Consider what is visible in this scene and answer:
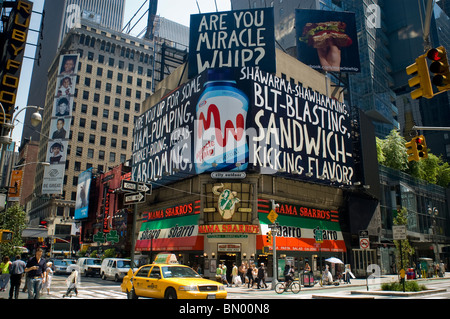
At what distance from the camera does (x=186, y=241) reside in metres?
35.2

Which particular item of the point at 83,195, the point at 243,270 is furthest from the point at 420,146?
the point at 83,195

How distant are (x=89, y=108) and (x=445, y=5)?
13998 cm

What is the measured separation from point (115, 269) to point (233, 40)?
27.3 m

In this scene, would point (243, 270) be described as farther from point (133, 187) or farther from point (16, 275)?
point (133, 187)

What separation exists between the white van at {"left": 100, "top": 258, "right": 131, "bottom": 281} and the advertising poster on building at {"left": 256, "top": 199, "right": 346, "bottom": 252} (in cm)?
1186

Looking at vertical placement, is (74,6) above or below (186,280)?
above

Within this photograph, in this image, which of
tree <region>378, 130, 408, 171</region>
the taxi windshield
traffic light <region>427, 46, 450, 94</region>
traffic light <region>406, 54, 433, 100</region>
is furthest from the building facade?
traffic light <region>427, 46, 450, 94</region>

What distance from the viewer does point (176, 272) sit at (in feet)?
50.7

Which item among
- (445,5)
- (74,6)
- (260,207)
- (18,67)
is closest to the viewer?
(18,67)

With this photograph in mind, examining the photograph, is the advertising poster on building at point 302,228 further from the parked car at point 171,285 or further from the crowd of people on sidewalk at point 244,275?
the parked car at point 171,285

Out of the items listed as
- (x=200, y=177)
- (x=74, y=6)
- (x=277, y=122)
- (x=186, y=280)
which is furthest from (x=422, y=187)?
(x=74, y=6)

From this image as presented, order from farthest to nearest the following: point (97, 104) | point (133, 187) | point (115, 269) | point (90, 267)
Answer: point (97, 104) < point (90, 267) < point (115, 269) < point (133, 187)

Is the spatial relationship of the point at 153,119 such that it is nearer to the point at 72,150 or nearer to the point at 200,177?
the point at 200,177
